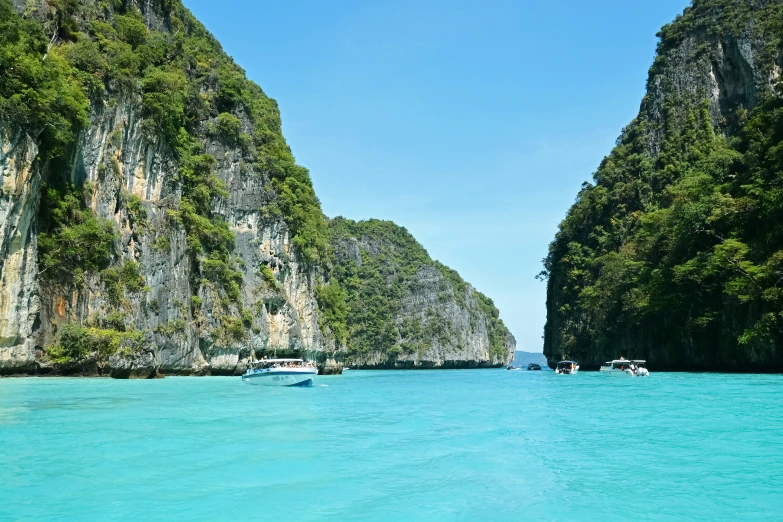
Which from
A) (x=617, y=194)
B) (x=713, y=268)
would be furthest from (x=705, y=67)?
(x=713, y=268)

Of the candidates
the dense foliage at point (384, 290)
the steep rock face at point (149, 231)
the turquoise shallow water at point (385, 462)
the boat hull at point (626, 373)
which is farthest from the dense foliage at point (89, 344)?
the dense foliage at point (384, 290)

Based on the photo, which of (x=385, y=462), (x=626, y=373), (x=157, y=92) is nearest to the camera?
(x=385, y=462)

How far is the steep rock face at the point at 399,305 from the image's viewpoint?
327 feet

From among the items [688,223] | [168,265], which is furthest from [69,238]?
[688,223]

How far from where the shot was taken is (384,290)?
356 feet

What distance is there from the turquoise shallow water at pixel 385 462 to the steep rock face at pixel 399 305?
7792 cm

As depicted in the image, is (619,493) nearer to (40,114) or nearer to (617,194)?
(40,114)

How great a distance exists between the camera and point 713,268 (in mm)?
32688

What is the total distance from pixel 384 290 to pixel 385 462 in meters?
98.3

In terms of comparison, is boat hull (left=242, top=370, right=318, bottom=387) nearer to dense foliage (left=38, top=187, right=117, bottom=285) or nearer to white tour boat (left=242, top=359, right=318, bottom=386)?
white tour boat (left=242, top=359, right=318, bottom=386)

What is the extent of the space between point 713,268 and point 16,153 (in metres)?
32.6

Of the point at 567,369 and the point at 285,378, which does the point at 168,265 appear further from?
the point at 567,369

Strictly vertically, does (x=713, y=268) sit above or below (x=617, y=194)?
below

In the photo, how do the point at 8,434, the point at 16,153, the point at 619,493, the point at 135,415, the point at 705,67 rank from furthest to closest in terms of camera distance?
the point at 705,67, the point at 16,153, the point at 135,415, the point at 8,434, the point at 619,493
